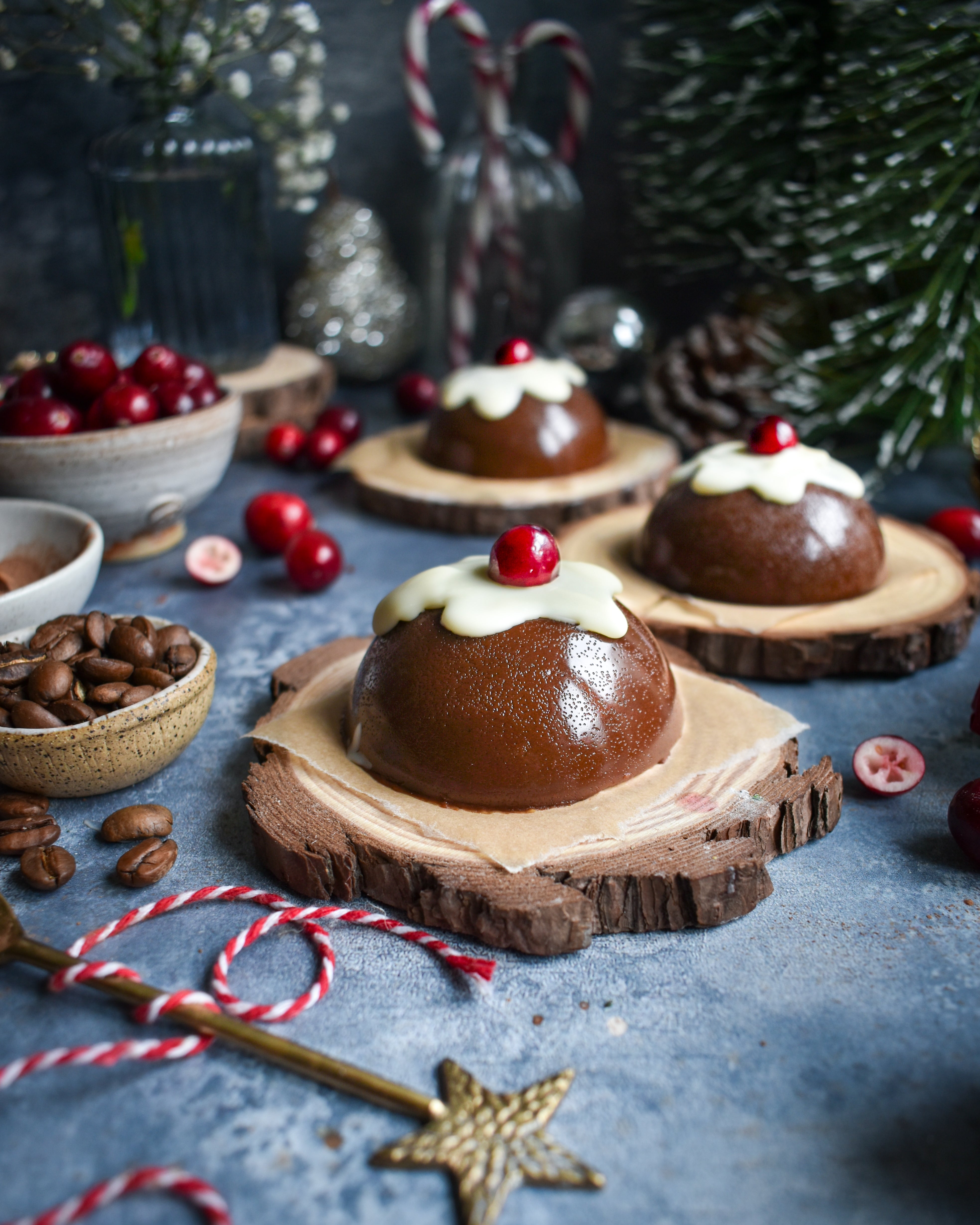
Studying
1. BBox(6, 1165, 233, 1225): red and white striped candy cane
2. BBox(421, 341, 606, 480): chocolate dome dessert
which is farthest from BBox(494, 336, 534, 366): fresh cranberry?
BBox(6, 1165, 233, 1225): red and white striped candy cane

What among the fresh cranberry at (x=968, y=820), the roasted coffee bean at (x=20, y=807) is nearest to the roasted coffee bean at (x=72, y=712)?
the roasted coffee bean at (x=20, y=807)

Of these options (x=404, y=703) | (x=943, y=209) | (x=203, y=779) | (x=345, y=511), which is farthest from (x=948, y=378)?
(x=203, y=779)

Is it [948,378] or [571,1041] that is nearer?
[571,1041]

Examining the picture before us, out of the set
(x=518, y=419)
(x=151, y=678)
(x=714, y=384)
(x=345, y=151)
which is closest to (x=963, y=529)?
(x=714, y=384)

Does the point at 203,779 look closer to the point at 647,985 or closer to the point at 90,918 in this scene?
the point at 90,918

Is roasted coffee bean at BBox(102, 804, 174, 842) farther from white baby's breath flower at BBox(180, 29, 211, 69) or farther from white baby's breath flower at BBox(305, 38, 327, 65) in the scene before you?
white baby's breath flower at BBox(305, 38, 327, 65)
